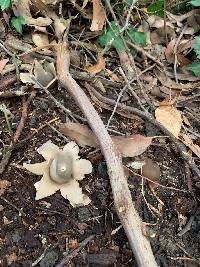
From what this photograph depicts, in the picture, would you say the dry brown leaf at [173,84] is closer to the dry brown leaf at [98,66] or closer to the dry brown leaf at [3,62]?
the dry brown leaf at [98,66]

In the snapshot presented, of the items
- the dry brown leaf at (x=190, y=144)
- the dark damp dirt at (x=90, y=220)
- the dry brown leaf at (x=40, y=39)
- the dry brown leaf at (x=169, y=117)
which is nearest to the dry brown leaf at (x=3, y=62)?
the dry brown leaf at (x=40, y=39)

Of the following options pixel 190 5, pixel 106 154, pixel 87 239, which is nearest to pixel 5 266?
pixel 87 239

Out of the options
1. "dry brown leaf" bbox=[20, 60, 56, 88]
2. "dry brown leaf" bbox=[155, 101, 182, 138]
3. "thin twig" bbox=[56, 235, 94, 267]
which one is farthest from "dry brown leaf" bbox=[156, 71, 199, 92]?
"thin twig" bbox=[56, 235, 94, 267]

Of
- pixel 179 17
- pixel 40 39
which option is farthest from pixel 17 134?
pixel 179 17

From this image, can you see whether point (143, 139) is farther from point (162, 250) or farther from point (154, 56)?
point (154, 56)

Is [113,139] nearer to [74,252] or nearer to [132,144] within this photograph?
[132,144]

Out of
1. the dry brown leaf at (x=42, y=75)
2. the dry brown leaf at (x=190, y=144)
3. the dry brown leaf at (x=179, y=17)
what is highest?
the dry brown leaf at (x=42, y=75)
